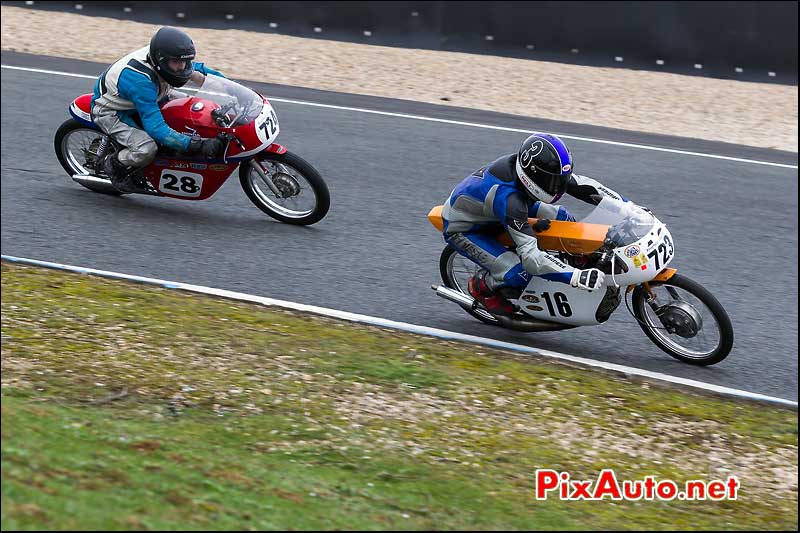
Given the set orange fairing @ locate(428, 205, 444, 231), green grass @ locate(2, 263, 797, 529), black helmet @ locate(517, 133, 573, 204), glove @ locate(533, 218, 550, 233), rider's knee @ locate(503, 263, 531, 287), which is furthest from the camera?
orange fairing @ locate(428, 205, 444, 231)

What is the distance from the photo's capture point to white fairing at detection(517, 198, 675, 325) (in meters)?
7.27

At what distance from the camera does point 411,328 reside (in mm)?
7840

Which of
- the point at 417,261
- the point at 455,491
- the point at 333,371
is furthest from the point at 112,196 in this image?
the point at 455,491

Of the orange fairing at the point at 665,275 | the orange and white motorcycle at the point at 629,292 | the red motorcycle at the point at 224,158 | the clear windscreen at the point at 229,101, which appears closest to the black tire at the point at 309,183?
the red motorcycle at the point at 224,158

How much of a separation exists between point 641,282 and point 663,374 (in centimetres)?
64

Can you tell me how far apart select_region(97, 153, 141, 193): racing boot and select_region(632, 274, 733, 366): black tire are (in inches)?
186

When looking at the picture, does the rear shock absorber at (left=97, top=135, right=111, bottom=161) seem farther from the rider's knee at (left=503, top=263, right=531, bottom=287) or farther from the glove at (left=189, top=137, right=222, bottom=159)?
the rider's knee at (left=503, top=263, right=531, bottom=287)

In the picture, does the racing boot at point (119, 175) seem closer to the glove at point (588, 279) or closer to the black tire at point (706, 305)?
the glove at point (588, 279)

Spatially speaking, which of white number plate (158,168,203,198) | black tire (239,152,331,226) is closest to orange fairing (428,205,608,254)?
black tire (239,152,331,226)

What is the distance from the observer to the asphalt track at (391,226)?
8.21 m

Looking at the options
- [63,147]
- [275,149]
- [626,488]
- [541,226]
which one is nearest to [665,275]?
[541,226]

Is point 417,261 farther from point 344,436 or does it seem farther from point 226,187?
point 344,436

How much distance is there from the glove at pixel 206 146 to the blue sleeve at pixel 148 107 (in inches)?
2.0

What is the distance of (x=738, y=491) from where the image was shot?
5.81m
